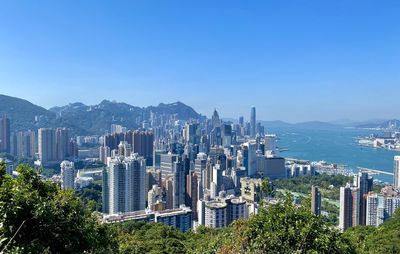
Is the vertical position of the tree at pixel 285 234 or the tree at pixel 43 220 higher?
the tree at pixel 43 220

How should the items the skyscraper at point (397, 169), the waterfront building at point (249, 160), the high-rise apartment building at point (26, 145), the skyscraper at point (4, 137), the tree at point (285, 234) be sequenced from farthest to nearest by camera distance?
the skyscraper at point (4, 137), the high-rise apartment building at point (26, 145), the waterfront building at point (249, 160), the skyscraper at point (397, 169), the tree at point (285, 234)

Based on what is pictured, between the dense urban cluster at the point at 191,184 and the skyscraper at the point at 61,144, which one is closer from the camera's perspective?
the dense urban cluster at the point at 191,184

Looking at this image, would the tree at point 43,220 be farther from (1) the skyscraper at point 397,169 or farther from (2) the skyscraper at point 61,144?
(2) the skyscraper at point 61,144

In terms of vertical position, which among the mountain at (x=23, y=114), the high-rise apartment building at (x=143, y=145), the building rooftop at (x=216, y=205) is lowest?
the building rooftop at (x=216, y=205)

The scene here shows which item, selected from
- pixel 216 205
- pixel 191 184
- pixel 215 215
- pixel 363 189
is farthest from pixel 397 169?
pixel 215 215

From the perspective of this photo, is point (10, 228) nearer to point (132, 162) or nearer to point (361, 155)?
point (132, 162)

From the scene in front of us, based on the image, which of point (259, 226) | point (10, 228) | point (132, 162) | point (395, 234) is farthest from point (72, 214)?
point (132, 162)

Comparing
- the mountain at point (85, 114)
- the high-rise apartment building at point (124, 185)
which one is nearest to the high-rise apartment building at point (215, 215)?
the high-rise apartment building at point (124, 185)

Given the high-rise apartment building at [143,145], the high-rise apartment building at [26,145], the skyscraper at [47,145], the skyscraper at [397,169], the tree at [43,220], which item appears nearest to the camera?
the tree at [43,220]
